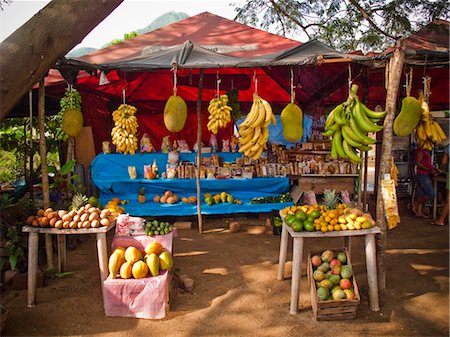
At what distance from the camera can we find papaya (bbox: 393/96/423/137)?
13.3ft

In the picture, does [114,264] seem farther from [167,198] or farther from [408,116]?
[408,116]

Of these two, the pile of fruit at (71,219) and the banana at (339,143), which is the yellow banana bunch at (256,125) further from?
the pile of fruit at (71,219)

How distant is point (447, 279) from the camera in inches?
171

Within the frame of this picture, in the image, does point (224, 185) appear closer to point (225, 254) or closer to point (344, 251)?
point (225, 254)

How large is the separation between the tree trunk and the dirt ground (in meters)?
2.02

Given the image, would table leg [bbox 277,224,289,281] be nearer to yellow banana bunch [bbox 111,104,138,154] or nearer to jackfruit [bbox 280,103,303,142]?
jackfruit [bbox 280,103,303,142]

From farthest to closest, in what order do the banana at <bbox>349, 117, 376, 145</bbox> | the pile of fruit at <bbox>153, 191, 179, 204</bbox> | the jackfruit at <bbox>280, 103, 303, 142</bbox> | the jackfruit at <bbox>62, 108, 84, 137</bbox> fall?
the pile of fruit at <bbox>153, 191, 179, 204</bbox>, the jackfruit at <bbox>62, 108, 84, 137</bbox>, the jackfruit at <bbox>280, 103, 303, 142</bbox>, the banana at <bbox>349, 117, 376, 145</bbox>

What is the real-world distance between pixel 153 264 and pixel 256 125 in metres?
1.99

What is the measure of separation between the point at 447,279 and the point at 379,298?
3.74 feet

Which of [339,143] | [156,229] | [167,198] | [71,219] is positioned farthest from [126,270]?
[167,198]

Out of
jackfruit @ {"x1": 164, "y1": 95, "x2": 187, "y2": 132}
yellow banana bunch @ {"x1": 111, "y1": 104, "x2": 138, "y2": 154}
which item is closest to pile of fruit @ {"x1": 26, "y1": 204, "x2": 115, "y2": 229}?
jackfruit @ {"x1": 164, "y1": 95, "x2": 187, "y2": 132}

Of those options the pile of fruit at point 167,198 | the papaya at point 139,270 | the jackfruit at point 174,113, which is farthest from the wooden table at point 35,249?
the pile of fruit at point 167,198

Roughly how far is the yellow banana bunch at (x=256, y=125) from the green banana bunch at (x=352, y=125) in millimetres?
880

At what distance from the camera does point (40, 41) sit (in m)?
2.83
